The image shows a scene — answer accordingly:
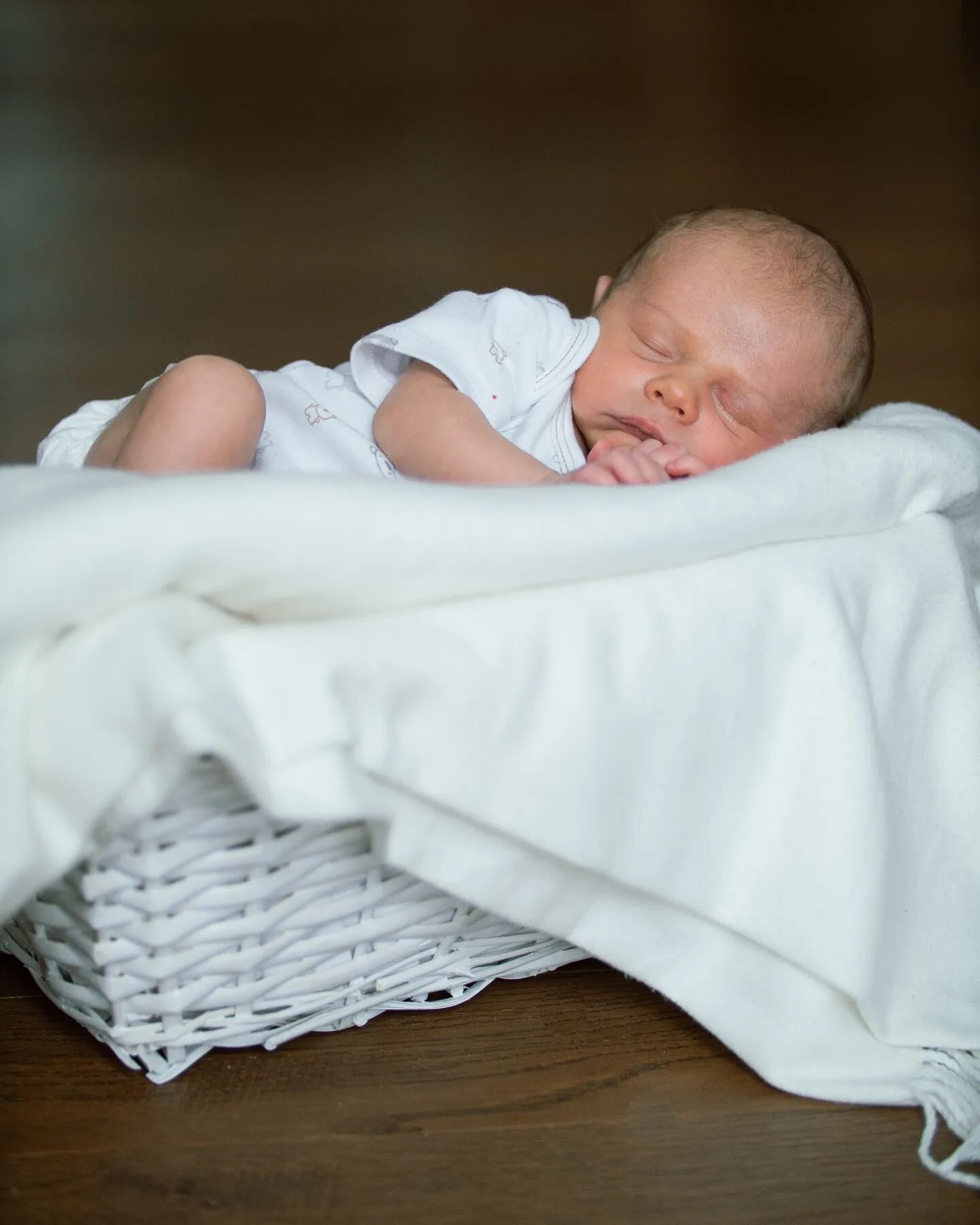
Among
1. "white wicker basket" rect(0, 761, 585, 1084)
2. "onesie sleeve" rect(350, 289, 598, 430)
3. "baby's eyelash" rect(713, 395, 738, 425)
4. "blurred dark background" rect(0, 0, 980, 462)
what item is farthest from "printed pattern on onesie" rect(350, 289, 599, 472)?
"blurred dark background" rect(0, 0, 980, 462)

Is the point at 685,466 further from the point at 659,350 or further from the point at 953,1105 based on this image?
the point at 953,1105

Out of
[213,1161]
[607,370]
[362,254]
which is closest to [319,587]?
[213,1161]

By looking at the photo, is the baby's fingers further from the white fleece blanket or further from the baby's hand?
the white fleece blanket

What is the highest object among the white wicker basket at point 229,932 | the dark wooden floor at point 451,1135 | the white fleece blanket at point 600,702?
the white fleece blanket at point 600,702

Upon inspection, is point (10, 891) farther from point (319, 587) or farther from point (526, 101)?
point (526, 101)

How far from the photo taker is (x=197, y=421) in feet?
2.92

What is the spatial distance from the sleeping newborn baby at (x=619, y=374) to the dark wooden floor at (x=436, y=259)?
1.39 ft

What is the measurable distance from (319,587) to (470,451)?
0.33 m

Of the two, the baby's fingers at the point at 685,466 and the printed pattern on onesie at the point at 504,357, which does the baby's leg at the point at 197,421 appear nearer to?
the printed pattern on onesie at the point at 504,357

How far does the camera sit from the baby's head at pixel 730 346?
110cm

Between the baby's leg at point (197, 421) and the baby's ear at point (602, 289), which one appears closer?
the baby's leg at point (197, 421)

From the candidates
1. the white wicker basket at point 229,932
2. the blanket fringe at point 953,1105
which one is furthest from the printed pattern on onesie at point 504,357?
the blanket fringe at point 953,1105

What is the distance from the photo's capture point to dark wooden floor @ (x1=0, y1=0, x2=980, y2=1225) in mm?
673

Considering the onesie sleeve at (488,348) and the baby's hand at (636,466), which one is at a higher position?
the onesie sleeve at (488,348)
